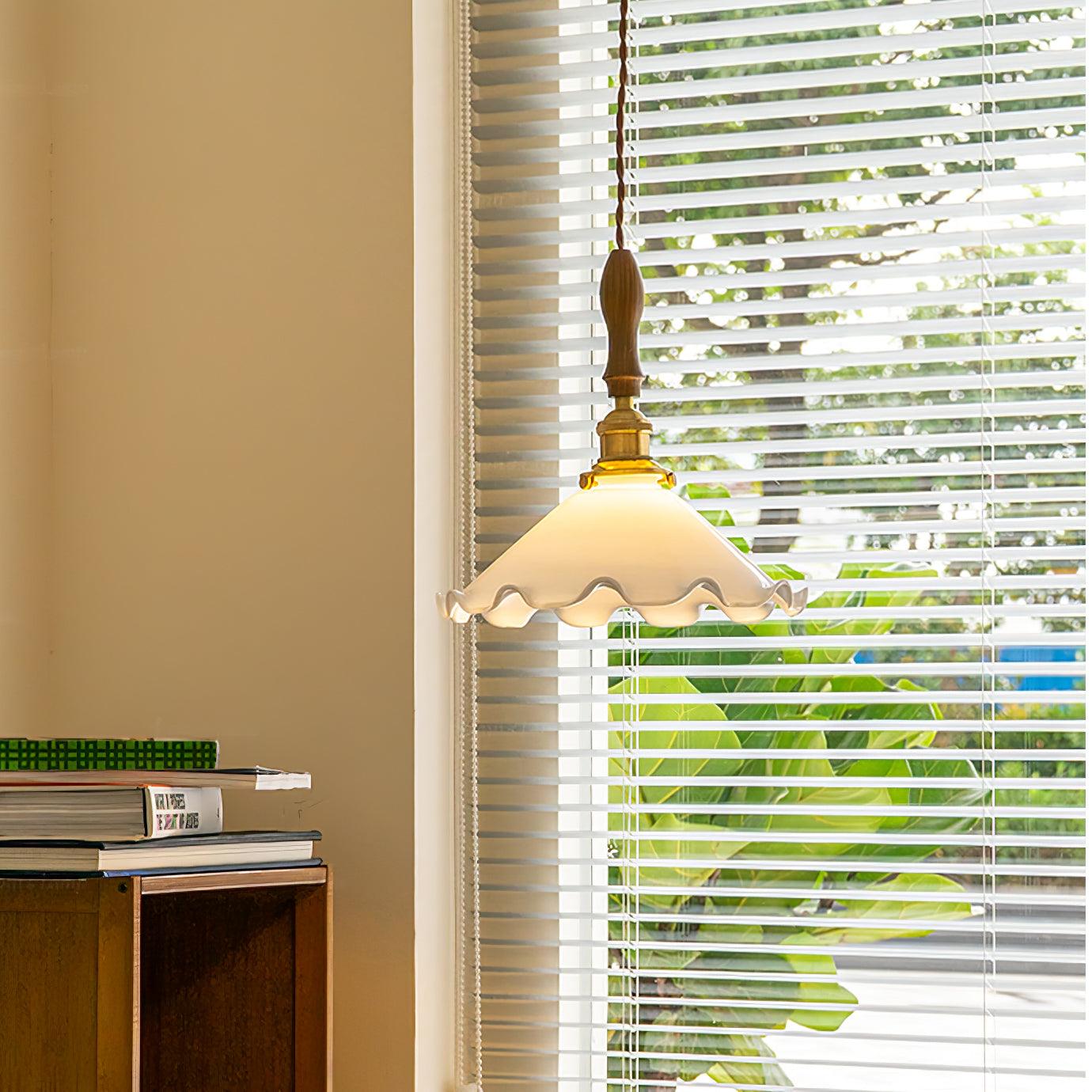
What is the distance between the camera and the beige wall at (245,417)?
1306 mm

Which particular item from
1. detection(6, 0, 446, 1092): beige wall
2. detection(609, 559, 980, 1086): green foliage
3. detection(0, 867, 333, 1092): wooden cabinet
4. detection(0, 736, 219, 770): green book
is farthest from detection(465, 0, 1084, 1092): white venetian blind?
detection(0, 736, 219, 770): green book

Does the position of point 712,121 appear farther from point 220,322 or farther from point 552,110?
point 220,322

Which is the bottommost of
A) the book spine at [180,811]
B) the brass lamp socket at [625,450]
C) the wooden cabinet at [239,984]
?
the wooden cabinet at [239,984]

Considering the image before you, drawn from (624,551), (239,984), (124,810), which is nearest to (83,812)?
(124,810)

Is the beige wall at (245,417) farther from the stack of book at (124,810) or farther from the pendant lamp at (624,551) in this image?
the pendant lamp at (624,551)

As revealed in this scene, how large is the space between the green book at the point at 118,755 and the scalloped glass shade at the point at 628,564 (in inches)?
10.7

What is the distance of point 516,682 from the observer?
4.71ft

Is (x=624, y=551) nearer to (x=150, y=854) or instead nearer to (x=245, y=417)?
(x=150, y=854)

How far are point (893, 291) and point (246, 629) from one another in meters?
0.73

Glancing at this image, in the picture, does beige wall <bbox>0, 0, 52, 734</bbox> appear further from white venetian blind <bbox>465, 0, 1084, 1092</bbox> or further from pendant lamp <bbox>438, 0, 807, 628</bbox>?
pendant lamp <bbox>438, 0, 807, 628</bbox>

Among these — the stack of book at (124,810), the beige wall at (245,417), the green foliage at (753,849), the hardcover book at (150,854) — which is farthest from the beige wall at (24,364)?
the green foliage at (753,849)

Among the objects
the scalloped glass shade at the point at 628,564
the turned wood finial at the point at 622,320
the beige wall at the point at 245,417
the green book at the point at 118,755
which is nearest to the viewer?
the scalloped glass shade at the point at 628,564

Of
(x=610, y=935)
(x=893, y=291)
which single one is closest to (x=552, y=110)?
(x=893, y=291)

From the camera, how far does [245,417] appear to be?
53.6 inches
